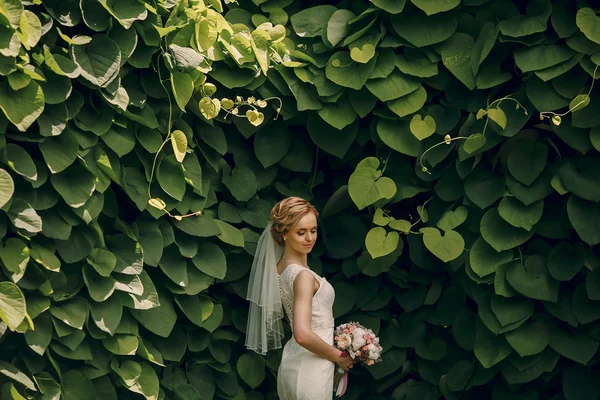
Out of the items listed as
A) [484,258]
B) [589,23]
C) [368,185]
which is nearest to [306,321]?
[368,185]

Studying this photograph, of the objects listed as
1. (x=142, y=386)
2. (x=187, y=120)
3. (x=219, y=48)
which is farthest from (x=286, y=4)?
(x=142, y=386)

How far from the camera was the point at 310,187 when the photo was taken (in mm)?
3242

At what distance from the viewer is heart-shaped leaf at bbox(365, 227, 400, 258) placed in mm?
3006

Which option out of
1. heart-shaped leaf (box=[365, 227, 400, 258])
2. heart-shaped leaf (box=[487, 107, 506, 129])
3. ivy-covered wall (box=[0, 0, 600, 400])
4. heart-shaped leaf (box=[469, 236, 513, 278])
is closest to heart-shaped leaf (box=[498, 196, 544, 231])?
ivy-covered wall (box=[0, 0, 600, 400])

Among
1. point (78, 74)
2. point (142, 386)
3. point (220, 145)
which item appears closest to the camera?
point (78, 74)

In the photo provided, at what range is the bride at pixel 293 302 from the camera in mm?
2848

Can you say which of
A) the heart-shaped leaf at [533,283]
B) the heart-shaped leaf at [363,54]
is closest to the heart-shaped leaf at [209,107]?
the heart-shaped leaf at [363,54]

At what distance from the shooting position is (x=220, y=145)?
3.00 m

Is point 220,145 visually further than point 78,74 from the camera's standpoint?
Yes

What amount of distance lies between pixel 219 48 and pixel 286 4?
0.37 m

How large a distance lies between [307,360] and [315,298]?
0.21 m

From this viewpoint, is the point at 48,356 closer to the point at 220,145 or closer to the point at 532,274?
the point at 220,145

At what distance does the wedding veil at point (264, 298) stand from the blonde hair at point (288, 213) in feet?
0.16

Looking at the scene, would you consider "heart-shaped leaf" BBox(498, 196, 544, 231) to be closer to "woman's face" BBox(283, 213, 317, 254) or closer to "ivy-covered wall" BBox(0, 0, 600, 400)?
"ivy-covered wall" BBox(0, 0, 600, 400)
